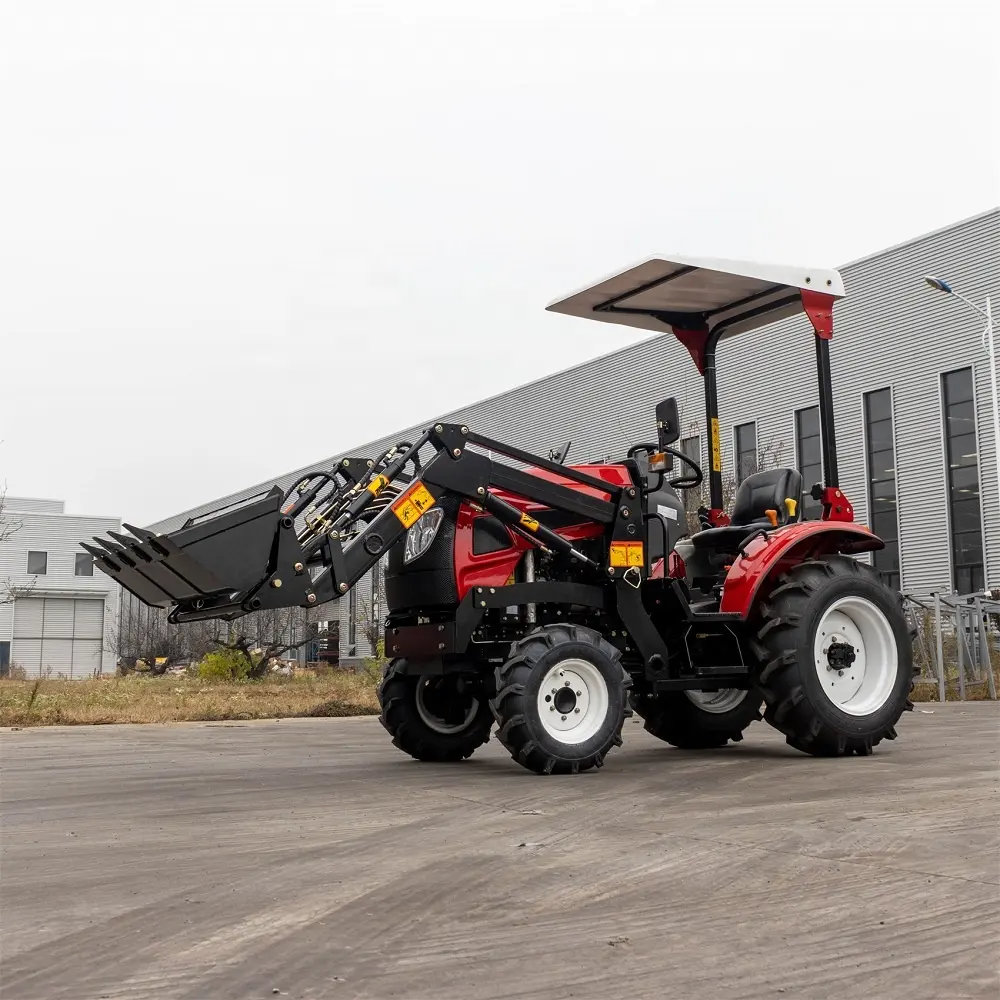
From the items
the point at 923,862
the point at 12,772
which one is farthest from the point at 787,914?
the point at 12,772

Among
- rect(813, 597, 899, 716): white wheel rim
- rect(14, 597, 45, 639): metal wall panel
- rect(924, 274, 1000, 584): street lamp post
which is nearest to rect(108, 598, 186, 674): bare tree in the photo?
rect(14, 597, 45, 639): metal wall panel

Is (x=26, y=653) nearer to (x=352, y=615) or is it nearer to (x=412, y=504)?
(x=352, y=615)

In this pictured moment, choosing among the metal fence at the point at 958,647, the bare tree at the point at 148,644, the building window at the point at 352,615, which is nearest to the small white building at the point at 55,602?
the bare tree at the point at 148,644

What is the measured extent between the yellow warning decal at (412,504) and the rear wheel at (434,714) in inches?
61.4

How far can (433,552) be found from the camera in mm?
9148

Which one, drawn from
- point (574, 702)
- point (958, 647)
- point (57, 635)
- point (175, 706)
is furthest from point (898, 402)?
point (57, 635)

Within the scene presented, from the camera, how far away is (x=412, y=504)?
8.62m

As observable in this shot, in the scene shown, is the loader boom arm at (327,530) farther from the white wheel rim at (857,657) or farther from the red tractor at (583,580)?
the white wheel rim at (857,657)

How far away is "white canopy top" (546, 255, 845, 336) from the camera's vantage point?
9805mm

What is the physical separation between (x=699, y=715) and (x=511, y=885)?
19.9ft

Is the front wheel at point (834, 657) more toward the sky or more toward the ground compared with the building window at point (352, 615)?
more toward the ground

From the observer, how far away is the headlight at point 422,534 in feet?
29.9

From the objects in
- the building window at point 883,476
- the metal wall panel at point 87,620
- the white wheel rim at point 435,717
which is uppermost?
the building window at point 883,476

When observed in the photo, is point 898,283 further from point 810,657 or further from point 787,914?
point 787,914
